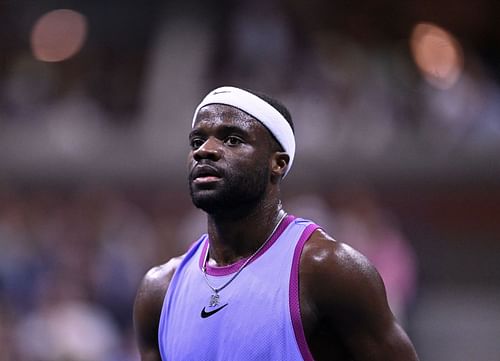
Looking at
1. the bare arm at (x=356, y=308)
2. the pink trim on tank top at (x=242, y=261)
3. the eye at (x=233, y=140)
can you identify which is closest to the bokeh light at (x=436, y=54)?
the pink trim on tank top at (x=242, y=261)

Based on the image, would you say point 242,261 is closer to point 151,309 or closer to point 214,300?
point 214,300

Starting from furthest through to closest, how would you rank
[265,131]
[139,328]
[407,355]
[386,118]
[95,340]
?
[386,118], [95,340], [139,328], [265,131], [407,355]

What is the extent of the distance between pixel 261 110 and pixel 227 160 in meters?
0.30

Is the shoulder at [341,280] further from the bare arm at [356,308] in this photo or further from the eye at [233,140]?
the eye at [233,140]

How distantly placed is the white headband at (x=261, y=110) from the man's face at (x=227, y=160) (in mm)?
25

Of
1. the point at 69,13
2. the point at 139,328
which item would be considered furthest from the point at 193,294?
the point at 69,13

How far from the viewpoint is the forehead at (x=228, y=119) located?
450 centimetres

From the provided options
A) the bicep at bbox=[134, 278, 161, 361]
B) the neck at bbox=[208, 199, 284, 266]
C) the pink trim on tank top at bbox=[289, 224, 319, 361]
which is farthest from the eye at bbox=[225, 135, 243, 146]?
the bicep at bbox=[134, 278, 161, 361]

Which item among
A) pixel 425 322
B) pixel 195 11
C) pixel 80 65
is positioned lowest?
pixel 425 322

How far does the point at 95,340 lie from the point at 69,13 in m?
7.62

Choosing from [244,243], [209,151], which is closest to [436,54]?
[244,243]

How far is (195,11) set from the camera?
15.9m

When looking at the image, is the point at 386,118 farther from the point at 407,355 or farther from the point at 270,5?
the point at 407,355

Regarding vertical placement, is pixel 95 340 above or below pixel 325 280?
below
